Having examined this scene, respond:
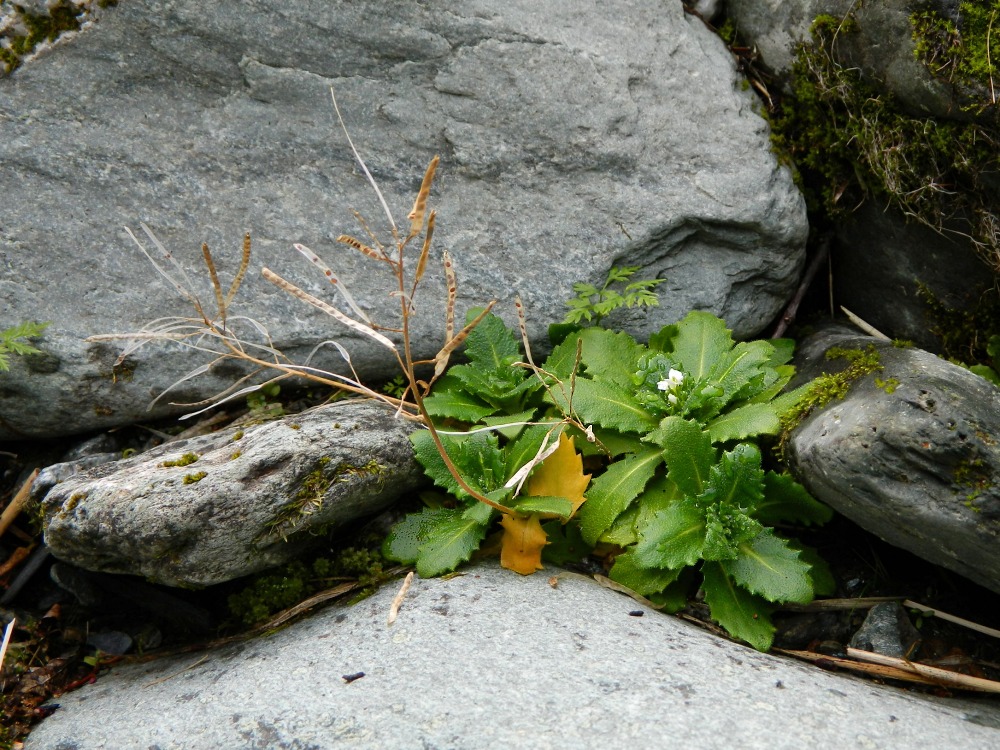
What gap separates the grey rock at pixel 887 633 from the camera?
331 cm

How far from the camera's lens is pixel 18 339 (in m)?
3.68

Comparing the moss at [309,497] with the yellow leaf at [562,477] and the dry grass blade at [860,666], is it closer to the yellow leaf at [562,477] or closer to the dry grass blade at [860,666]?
the yellow leaf at [562,477]

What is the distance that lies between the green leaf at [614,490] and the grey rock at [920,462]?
634 millimetres

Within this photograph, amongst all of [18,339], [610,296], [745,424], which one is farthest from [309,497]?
[745,424]

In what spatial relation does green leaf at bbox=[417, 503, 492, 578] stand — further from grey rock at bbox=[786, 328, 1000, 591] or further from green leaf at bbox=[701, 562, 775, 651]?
grey rock at bbox=[786, 328, 1000, 591]

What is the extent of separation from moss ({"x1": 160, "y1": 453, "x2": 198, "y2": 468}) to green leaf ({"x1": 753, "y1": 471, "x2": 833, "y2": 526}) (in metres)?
2.26

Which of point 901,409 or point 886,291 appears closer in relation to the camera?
point 901,409

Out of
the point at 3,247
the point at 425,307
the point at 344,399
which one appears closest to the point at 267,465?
the point at 344,399

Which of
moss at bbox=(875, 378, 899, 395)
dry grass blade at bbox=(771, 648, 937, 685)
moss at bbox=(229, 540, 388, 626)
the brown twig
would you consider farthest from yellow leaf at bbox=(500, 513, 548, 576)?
the brown twig

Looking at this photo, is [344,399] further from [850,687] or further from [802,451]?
[850,687]

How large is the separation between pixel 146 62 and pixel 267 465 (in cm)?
206

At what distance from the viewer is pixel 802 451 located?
10.9ft

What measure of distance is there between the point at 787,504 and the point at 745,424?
374mm

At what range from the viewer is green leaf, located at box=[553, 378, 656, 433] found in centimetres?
368
